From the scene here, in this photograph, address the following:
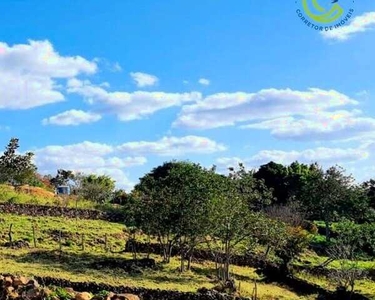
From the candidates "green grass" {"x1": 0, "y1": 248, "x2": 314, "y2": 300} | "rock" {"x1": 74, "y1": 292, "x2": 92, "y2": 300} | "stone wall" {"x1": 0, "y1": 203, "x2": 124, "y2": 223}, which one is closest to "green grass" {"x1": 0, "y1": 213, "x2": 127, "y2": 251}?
"stone wall" {"x1": 0, "y1": 203, "x2": 124, "y2": 223}

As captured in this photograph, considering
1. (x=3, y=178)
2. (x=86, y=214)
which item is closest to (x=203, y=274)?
(x=86, y=214)

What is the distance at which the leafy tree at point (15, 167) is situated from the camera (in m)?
61.2

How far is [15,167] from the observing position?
62375 mm

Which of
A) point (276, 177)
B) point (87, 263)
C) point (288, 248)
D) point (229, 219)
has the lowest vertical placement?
point (87, 263)

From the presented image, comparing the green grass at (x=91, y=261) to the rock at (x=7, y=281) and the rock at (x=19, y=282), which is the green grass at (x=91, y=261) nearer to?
the rock at (x=7, y=281)

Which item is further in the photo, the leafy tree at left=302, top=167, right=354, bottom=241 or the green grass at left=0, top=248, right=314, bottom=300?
the leafy tree at left=302, top=167, right=354, bottom=241

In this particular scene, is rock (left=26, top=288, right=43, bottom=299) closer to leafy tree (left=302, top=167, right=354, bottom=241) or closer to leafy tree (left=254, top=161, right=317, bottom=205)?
leafy tree (left=302, top=167, right=354, bottom=241)

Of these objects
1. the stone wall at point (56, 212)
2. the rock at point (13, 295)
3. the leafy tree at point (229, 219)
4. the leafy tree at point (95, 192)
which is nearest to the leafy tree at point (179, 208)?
the leafy tree at point (229, 219)

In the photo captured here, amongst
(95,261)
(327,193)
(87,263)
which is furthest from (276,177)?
(87,263)

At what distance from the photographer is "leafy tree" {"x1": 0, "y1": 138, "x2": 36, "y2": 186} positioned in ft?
201

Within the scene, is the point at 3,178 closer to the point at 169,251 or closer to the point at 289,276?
the point at 169,251

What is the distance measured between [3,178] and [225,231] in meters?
34.1

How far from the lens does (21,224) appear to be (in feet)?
128

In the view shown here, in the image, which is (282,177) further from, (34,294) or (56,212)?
(34,294)
